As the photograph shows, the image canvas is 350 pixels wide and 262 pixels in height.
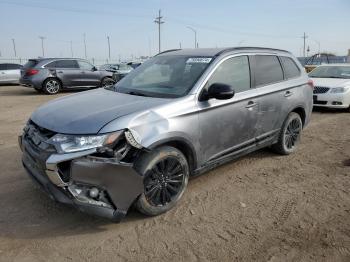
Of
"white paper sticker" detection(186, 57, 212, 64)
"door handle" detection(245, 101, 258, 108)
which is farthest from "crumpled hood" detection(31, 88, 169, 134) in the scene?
"door handle" detection(245, 101, 258, 108)

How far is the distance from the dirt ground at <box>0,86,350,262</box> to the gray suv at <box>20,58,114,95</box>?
10879mm

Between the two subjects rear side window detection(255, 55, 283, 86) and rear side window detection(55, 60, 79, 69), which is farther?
rear side window detection(55, 60, 79, 69)

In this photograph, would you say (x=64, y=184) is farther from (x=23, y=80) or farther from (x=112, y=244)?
(x=23, y=80)

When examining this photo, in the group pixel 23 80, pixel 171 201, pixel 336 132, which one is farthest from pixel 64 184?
pixel 23 80

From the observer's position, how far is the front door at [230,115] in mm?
4148

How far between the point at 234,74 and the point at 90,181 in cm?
245

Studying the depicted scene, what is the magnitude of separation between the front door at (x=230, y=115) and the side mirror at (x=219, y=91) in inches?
4.6

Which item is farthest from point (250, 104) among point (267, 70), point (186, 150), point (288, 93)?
point (186, 150)

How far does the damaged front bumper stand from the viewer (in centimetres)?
321

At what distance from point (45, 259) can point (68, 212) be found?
85cm

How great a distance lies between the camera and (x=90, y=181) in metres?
3.23

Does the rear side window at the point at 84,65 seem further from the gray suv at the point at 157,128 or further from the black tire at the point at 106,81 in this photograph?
the gray suv at the point at 157,128

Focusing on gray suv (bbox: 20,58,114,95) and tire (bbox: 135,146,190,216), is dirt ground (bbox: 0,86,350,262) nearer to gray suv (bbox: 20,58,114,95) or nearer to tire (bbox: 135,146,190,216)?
tire (bbox: 135,146,190,216)

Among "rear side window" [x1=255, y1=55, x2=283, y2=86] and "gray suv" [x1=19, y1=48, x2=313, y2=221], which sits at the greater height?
"rear side window" [x1=255, y1=55, x2=283, y2=86]
